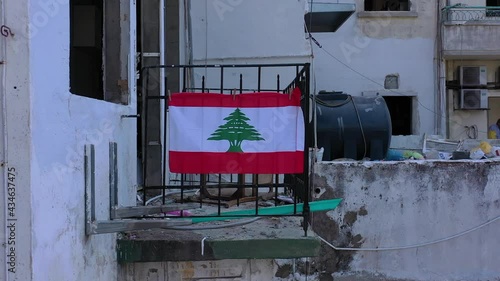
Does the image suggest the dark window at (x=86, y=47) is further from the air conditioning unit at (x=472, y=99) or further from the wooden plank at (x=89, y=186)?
the air conditioning unit at (x=472, y=99)

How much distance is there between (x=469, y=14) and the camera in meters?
13.8

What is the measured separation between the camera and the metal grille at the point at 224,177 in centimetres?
429

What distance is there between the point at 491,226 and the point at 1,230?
579 cm

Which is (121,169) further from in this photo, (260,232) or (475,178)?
(475,178)

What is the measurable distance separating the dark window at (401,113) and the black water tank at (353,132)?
19.6 feet

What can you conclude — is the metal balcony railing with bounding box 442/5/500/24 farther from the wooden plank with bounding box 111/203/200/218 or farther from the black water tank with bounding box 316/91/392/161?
the wooden plank with bounding box 111/203/200/218

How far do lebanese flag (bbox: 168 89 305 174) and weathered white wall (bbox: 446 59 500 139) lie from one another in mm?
11519

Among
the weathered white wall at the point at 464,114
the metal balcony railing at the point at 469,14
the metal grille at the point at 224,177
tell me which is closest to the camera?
the metal grille at the point at 224,177

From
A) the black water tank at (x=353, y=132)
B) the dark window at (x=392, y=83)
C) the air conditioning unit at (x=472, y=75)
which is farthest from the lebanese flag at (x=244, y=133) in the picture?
the air conditioning unit at (x=472, y=75)

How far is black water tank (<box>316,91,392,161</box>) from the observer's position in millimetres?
8648

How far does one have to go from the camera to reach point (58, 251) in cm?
283

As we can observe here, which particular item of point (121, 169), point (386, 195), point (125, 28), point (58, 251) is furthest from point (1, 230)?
point (386, 195)

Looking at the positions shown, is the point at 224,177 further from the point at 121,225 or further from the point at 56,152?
the point at 56,152

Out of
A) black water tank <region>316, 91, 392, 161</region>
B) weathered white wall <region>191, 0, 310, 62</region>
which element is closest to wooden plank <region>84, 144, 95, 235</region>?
black water tank <region>316, 91, 392, 161</region>
